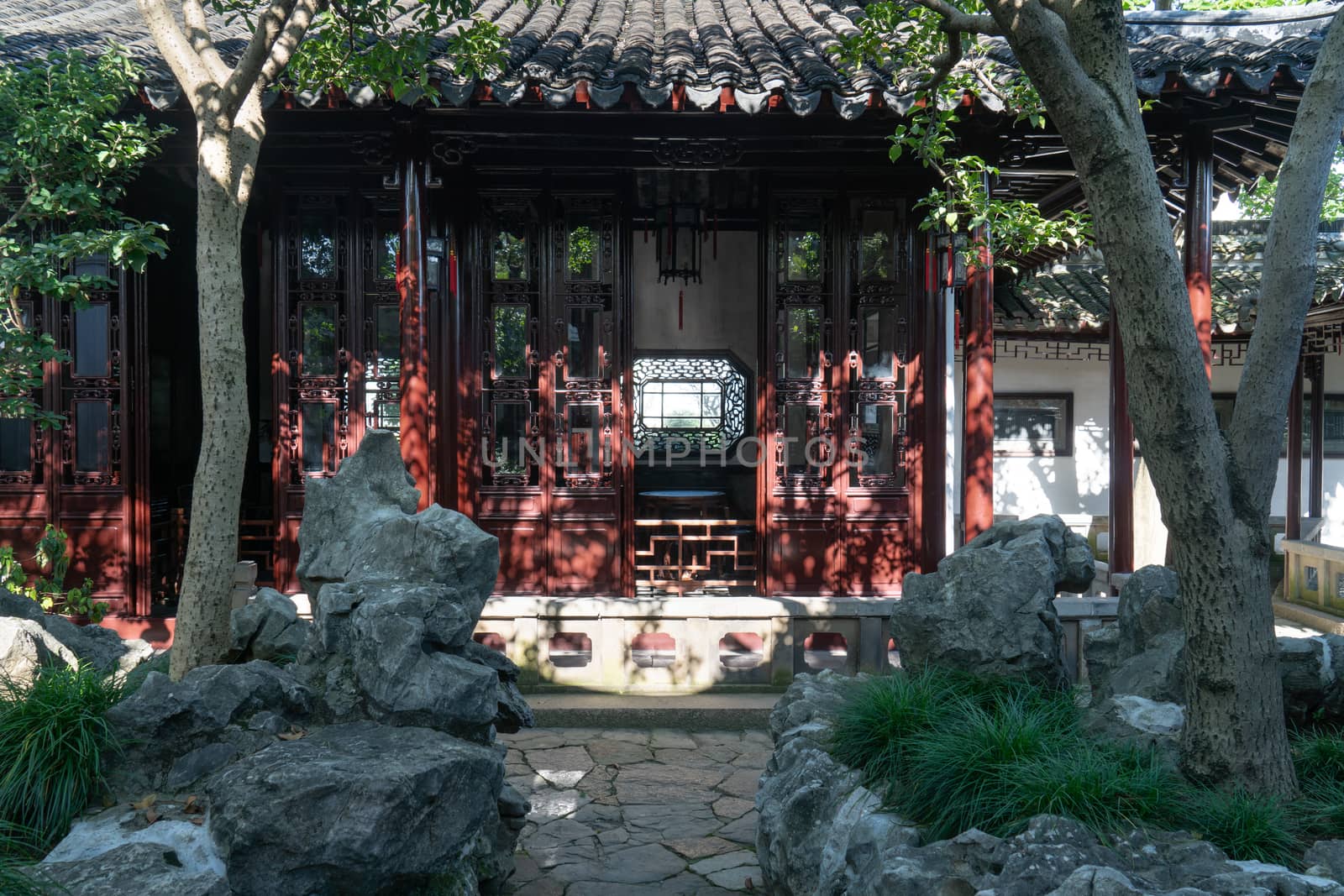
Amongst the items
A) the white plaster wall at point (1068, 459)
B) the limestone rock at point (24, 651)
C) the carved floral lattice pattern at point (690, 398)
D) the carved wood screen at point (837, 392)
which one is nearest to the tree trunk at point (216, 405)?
the limestone rock at point (24, 651)

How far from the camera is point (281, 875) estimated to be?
253 centimetres

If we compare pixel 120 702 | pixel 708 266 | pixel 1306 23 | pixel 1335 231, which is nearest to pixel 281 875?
pixel 120 702

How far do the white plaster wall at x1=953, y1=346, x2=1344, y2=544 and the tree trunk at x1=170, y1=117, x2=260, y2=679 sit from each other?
8.59 m

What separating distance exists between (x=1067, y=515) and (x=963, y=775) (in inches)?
337

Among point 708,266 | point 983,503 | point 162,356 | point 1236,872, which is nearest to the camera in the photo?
point 1236,872

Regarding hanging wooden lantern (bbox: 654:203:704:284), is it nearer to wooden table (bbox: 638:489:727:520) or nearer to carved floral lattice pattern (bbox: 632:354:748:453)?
carved floral lattice pattern (bbox: 632:354:748:453)

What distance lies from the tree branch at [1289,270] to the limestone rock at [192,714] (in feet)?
9.88

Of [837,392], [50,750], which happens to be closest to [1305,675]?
[837,392]

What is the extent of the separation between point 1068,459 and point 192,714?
31.3 ft

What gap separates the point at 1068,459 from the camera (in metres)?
10.6

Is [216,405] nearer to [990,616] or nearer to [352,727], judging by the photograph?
[352,727]

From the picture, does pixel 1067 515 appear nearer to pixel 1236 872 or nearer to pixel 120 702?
pixel 1236 872

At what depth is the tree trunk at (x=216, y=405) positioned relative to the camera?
341 centimetres

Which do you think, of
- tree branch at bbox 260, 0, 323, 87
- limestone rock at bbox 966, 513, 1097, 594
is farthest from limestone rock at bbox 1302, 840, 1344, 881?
tree branch at bbox 260, 0, 323, 87
